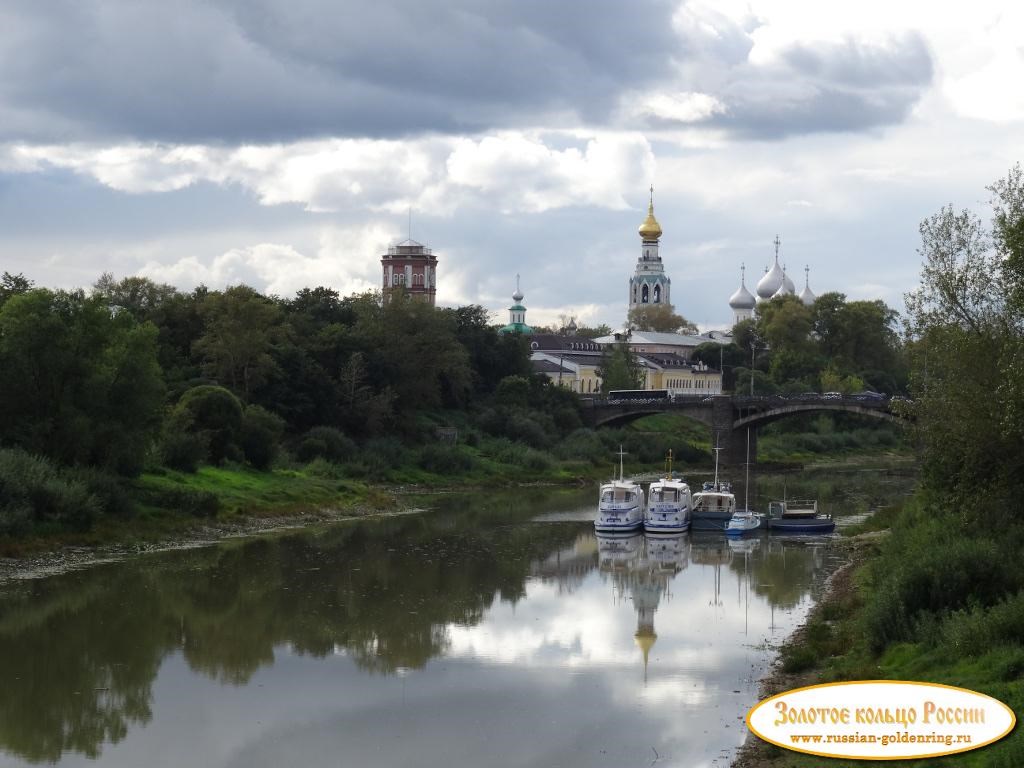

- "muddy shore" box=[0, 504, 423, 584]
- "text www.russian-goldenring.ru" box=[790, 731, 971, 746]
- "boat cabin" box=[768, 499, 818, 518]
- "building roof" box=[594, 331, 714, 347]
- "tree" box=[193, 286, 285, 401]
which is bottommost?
"muddy shore" box=[0, 504, 423, 584]

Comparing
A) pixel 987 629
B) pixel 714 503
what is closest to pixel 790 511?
pixel 714 503

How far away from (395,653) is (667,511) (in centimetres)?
Result: 2720

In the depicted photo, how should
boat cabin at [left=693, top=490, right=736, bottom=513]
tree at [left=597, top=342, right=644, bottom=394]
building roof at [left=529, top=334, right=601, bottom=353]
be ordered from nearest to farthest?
boat cabin at [left=693, top=490, right=736, bottom=513], tree at [left=597, top=342, right=644, bottom=394], building roof at [left=529, top=334, right=601, bottom=353]

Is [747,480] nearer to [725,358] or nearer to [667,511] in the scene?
[667,511]

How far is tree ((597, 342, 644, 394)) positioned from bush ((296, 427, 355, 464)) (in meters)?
55.8

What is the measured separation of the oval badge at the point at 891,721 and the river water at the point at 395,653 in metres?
2.69

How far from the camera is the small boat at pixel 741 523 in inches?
2254

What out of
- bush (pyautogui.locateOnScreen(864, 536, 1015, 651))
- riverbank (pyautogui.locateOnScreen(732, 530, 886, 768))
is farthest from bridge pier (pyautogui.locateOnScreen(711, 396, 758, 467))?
bush (pyautogui.locateOnScreen(864, 536, 1015, 651))

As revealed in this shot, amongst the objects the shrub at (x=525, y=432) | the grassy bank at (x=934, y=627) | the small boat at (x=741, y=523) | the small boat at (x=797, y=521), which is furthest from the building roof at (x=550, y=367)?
the grassy bank at (x=934, y=627)

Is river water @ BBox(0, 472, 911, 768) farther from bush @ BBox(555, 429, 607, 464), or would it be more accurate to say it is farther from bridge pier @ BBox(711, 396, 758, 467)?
bridge pier @ BBox(711, 396, 758, 467)

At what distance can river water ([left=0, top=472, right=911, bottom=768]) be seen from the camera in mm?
25031

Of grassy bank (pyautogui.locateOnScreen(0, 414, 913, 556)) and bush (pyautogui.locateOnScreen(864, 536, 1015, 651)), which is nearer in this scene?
bush (pyautogui.locateOnScreen(864, 536, 1015, 651))

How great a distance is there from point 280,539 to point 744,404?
176 ft

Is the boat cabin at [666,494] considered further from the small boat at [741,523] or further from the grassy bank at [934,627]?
the grassy bank at [934,627]
